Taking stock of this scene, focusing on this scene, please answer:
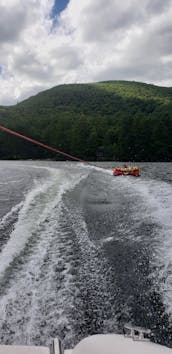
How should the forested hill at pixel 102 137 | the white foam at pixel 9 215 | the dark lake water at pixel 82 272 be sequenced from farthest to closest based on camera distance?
the forested hill at pixel 102 137, the white foam at pixel 9 215, the dark lake water at pixel 82 272

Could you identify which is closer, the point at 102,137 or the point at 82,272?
the point at 82,272

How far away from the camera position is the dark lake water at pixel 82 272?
311 centimetres

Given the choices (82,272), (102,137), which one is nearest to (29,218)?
(82,272)

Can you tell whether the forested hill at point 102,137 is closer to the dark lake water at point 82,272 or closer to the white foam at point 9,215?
the white foam at point 9,215

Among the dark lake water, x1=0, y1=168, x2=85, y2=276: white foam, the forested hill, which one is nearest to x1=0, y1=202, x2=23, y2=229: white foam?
the dark lake water

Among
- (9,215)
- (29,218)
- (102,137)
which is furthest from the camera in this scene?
(102,137)

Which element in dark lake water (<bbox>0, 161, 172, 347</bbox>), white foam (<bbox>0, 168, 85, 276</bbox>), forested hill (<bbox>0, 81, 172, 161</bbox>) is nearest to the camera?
dark lake water (<bbox>0, 161, 172, 347</bbox>)

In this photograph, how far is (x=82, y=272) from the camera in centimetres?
428

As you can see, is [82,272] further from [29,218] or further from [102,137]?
[102,137]

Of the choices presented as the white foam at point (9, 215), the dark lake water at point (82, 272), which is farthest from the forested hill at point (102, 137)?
the dark lake water at point (82, 272)

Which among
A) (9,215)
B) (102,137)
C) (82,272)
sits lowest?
(82,272)

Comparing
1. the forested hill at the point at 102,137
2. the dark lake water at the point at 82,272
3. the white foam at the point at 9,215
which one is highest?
the forested hill at the point at 102,137

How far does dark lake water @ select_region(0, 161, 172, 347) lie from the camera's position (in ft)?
10.2

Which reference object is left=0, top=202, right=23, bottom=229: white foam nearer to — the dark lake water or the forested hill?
the dark lake water
